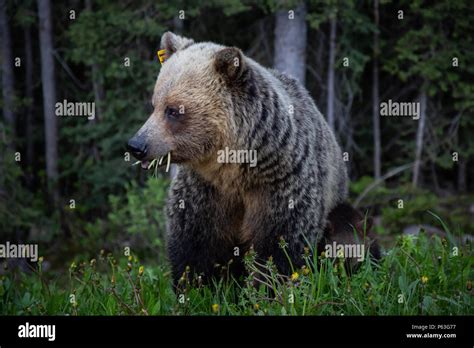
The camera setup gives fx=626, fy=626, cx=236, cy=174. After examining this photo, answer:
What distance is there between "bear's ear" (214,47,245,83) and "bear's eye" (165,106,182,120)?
1.33ft

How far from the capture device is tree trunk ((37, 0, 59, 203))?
32.9 ft

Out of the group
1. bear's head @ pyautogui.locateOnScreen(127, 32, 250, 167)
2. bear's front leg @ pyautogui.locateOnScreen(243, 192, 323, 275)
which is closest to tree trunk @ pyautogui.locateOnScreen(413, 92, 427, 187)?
bear's front leg @ pyautogui.locateOnScreen(243, 192, 323, 275)

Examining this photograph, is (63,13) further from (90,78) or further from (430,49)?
(430,49)

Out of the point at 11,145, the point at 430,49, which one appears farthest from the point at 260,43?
the point at 11,145

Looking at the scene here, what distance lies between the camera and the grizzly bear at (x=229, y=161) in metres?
4.15

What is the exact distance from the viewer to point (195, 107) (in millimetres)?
4168

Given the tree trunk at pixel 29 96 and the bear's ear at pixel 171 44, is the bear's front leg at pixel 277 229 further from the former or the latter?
the tree trunk at pixel 29 96

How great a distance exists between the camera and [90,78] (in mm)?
10328

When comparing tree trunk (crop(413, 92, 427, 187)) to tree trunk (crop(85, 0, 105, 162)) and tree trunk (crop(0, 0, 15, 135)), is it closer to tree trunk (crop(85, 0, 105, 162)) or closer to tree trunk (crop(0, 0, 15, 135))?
tree trunk (crop(85, 0, 105, 162))

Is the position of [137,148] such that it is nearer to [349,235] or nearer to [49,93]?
[349,235]

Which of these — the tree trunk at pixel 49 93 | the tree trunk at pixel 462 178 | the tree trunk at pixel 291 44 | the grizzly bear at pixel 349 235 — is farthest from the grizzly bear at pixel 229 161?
the tree trunk at pixel 49 93

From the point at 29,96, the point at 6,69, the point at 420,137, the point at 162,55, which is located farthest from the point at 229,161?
the point at 29,96

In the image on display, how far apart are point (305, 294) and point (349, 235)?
114 cm

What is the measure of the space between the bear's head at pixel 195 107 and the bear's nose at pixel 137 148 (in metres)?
0.08
